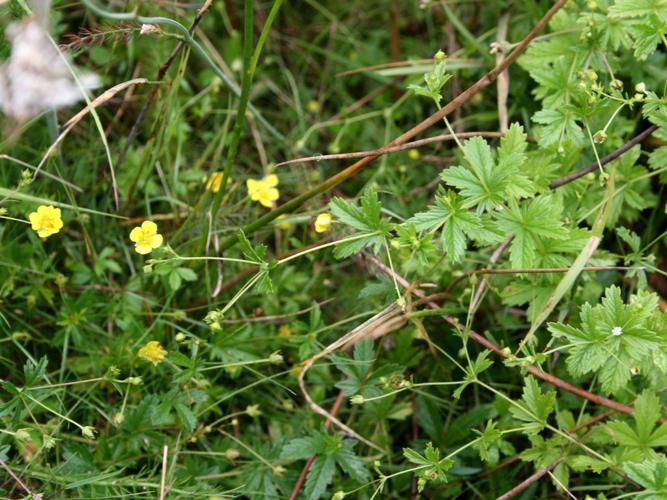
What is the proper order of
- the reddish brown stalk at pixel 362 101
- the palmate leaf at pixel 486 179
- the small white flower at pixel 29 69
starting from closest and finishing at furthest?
the palmate leaf at pixel 486 179 < the small white flower at pixel 29 69 < the reddish brown stalk at pixel 362 101

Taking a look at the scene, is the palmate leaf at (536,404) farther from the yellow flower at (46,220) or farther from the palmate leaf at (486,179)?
the yellow flower at (46,220)

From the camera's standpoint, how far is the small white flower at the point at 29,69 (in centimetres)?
182

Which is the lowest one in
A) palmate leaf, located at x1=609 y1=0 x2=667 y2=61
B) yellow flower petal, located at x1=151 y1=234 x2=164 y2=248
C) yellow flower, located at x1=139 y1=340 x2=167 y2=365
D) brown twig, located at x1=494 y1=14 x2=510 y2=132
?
yellow flower, located at x1=139 y1=340 x2=167 y2=365

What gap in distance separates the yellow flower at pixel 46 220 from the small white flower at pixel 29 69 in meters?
0.25

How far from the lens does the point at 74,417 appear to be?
2039mm

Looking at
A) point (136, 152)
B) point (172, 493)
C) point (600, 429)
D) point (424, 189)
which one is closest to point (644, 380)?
point (600, 429)

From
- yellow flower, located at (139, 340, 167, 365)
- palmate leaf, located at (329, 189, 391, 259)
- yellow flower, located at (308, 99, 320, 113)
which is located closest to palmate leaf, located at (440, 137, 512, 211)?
palmate leaf, located at (329, 189, 391, 259)

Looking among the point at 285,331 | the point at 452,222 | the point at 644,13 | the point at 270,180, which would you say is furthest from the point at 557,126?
the point at 285,331

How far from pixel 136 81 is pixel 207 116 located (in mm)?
883

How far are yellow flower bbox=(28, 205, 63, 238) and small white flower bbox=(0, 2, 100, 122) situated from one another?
25 centimetres

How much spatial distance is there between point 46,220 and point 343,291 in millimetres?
982

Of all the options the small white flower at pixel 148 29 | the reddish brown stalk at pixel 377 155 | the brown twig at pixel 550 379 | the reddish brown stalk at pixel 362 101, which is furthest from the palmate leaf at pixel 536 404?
the reddish brown stalk at pixel 362 101

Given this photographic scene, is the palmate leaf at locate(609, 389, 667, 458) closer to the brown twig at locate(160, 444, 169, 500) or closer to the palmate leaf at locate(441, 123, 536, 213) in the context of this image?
the palmate leaf at locate(441, 123, 536, 213)

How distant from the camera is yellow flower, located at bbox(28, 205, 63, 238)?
1.90 m
